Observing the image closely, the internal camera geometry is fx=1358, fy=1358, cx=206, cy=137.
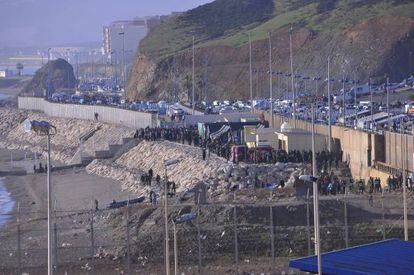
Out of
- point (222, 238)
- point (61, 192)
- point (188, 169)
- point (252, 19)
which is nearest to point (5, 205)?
point (61, 192)

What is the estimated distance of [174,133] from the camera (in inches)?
1561

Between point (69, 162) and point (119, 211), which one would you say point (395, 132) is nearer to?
point (119, 211)

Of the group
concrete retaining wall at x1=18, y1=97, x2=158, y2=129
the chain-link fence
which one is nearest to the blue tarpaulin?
the chain-link fence

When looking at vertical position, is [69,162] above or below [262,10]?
below

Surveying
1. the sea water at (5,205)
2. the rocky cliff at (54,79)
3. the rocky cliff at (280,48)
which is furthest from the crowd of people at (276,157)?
the rocky cliff at (54,79)

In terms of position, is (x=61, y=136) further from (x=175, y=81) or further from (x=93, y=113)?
(x=175, y=81)

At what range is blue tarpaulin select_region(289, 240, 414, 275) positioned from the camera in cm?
1407

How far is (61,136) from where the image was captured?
2239 inches

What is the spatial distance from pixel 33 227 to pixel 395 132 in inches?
332

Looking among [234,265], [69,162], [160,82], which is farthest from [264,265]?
[160,82]

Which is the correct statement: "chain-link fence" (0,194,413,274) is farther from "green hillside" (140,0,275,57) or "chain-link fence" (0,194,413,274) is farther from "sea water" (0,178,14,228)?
"green hillside" (140,0,275,57)

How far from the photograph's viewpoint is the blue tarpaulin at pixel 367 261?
14.1m

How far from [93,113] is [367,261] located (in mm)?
44909

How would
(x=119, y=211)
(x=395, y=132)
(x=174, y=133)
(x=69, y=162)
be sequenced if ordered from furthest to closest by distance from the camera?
(x=69, y=162) → (x=174, y=133) → (x=395, y=132) → (x=119, y=211)
